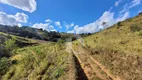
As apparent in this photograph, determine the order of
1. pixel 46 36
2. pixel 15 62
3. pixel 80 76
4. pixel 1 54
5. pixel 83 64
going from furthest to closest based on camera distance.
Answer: pixel 46 36
pixel 1 54
pixel 15 62
pixel 83 64
pixel 80 76

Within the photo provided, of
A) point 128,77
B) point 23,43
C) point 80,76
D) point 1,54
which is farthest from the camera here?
point 23,43

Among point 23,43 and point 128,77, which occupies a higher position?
point 23,43

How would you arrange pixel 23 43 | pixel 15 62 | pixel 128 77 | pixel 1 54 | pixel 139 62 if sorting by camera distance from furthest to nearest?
pixel 23 43
pixel 1 54
pixel 15 62
pixel 139 62
pixel 128 77

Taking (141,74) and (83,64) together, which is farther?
(83,64)

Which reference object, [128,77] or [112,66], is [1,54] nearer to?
[112,66]

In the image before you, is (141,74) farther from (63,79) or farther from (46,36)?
(46,36)

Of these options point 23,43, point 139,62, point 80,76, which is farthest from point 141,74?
point 23,43

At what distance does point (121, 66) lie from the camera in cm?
2788

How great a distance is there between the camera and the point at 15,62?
184 feet

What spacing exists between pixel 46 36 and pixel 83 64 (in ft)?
526

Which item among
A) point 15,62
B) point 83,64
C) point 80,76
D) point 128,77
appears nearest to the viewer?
point 128,77

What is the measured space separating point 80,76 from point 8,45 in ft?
209

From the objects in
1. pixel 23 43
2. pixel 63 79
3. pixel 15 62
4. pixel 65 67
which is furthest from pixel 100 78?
pixel 23 43

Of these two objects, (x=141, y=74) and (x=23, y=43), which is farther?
(x=23, y=43)
